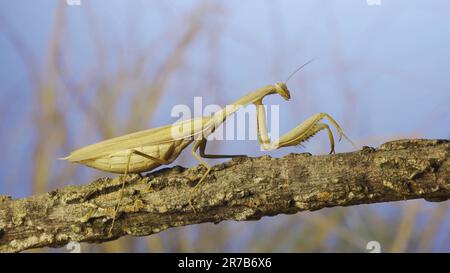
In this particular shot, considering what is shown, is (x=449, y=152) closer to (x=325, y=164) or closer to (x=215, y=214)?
(x=325, y=164)

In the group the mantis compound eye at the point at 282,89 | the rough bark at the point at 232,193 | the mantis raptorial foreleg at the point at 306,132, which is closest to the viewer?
the rough bark at the point at 232,193

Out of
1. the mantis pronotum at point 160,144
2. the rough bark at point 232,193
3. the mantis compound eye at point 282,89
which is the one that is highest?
the mantis compound eye at point 282,89

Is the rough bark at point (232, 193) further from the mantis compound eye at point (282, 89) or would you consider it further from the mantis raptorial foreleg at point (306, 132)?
the mantis compound eye at point (282, 89)

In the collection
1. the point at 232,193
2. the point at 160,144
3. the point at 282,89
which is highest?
the point at 282,89

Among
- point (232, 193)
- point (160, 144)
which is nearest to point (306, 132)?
point (232, 193)

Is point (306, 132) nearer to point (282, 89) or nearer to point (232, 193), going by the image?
point (282, 89)

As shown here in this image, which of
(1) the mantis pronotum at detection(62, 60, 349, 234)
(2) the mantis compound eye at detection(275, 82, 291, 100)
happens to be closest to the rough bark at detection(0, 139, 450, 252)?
(1) the mantis pronotum at detection(62, 60, 349, 234)

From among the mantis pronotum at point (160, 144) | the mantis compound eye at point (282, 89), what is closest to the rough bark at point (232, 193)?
the mantis pronotum at point (160, 144)

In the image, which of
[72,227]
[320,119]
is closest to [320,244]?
[320,119]

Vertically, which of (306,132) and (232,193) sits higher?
(306,132)
